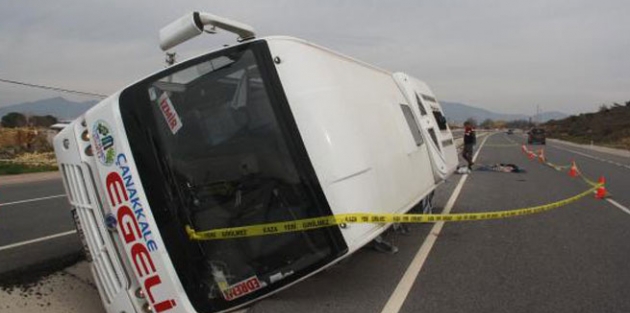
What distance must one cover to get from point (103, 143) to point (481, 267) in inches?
157

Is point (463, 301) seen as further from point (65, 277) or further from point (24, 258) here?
point (24, 258)

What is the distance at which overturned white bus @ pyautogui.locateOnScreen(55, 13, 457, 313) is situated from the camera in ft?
12.2

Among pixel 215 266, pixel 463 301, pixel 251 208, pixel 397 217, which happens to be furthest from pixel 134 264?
pixel 463 301

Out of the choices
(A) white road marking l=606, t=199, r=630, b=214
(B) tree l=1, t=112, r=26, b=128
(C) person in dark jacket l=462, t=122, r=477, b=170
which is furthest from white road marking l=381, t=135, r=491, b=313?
(B) tree l=1, t=112, r=26, b=128

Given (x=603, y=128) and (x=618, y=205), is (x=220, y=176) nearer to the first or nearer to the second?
(x=618, y=205)

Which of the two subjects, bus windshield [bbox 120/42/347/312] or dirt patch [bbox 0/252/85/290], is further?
dirt patch [bbox 0/252/85/290]

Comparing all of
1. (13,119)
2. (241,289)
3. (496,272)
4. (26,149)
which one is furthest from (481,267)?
(13,119)

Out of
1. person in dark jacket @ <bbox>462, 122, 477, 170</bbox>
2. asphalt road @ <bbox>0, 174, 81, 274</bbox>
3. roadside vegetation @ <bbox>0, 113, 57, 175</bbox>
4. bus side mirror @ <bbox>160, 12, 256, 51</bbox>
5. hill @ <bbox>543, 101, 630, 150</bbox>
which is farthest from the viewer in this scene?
hill @ <bbox>543, 101, 630, 150</bbox>

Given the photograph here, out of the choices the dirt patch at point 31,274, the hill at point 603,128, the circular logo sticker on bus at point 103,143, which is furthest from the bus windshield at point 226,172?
the hill at point 603,128

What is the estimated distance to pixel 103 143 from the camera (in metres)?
3.94

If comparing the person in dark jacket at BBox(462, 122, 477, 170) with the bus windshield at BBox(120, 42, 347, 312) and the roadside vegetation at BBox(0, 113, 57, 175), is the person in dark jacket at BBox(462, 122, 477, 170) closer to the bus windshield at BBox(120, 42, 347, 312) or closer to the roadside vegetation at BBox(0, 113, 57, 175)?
the roadside vegetation at BBox(0, 113, 57, 175)

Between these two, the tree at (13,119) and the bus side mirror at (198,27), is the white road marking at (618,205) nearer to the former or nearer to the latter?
the bus side mirror at (198,27)

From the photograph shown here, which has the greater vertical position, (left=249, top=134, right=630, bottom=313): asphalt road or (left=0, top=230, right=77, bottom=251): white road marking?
(left=0, top=230, right=77, bottom=251): white road marking

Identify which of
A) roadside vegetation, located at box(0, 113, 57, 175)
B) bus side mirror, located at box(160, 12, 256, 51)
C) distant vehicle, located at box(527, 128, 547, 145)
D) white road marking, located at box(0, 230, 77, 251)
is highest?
roadside vegetation, located at box(0, 113, 57, 175)
